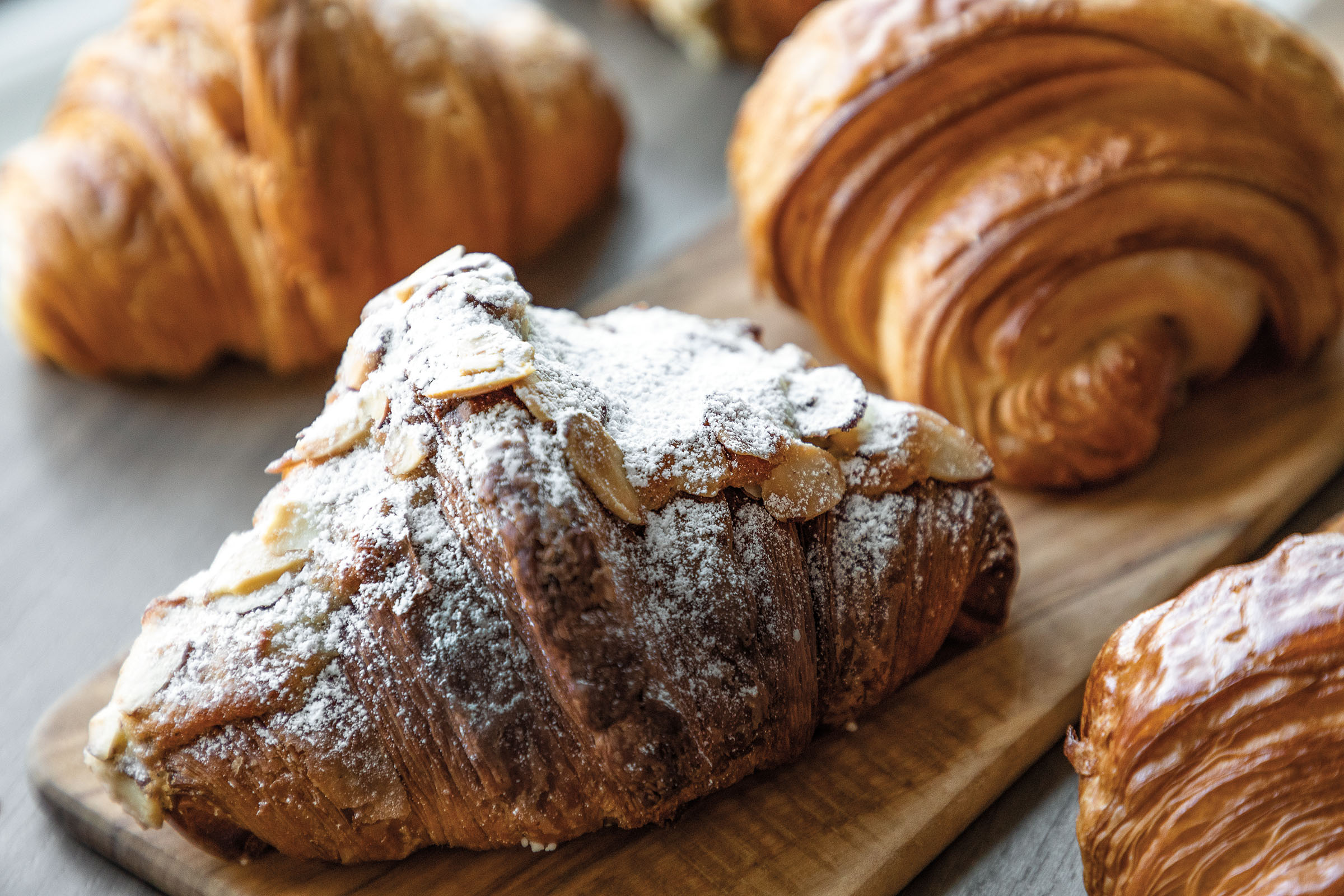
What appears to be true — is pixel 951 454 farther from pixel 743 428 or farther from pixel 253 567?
pixel 253 567

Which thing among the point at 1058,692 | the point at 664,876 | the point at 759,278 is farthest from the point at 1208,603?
the point at 759,278

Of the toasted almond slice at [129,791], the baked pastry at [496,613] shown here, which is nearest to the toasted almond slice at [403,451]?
the baked pastry at [496,613]

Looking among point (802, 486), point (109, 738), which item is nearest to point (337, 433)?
point (109, 738)

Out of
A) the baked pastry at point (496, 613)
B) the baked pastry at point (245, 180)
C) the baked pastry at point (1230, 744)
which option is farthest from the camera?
the baked pastry at point (245, 180)

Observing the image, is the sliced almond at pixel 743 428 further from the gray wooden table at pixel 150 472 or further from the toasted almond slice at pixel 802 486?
the gray wooden table at pixel 150 472

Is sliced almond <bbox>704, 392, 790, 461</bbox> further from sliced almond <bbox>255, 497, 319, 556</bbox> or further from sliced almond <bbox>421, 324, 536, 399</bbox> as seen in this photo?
sliced almond <bbox>255, 497, 319, 556</bbox>

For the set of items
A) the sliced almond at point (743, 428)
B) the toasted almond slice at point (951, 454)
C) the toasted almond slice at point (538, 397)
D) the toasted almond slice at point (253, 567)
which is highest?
the toasted almond slice at point (538, 397)
